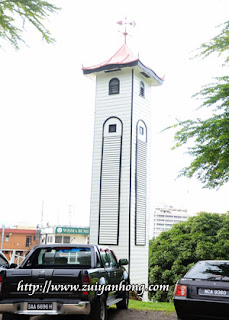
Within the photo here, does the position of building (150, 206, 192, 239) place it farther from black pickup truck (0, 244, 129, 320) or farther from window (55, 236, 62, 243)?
black pickup truck (0, 244, 129, 320)

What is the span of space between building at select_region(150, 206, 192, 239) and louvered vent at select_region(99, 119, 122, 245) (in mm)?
153347

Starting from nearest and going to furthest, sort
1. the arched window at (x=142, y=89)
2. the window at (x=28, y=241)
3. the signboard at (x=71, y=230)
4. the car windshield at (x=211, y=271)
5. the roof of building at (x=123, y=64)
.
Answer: the car windshield at (x=211, y=271), the roof of building at (x=123, y=64), the arched window at (x=142, y=89), the signboard at (x=71, y=230), the window at (x=28, y=241)

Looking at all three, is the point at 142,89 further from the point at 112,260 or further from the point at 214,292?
the point at 214,292

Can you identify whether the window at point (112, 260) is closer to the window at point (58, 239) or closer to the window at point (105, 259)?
the window at point (105, 259)

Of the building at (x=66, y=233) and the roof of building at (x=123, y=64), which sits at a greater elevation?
the roof of building at (x=123, y=64)

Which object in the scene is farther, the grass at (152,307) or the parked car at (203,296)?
the grass at (152,307)

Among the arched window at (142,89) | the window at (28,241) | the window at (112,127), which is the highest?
the arched window at (142,89)

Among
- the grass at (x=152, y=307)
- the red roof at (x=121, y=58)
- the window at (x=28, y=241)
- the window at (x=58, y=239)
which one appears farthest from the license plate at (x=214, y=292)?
the window at (x=28, y=241)

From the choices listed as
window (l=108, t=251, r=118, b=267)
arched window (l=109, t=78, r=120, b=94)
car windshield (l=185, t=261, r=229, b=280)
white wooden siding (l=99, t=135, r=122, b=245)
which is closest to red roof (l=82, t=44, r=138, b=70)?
arched window (l=109, t=78, r=120, b=94)

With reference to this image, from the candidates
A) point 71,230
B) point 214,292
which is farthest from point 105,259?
point 71,230

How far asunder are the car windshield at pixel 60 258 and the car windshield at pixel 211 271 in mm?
1881

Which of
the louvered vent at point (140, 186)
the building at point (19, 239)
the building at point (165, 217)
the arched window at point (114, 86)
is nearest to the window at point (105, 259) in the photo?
the louvered vent at point (140, 186)

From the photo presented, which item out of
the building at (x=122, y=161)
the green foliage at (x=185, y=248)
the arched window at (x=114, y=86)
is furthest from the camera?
the arched window at (x=114, y=86)

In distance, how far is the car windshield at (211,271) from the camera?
576 centimetres
